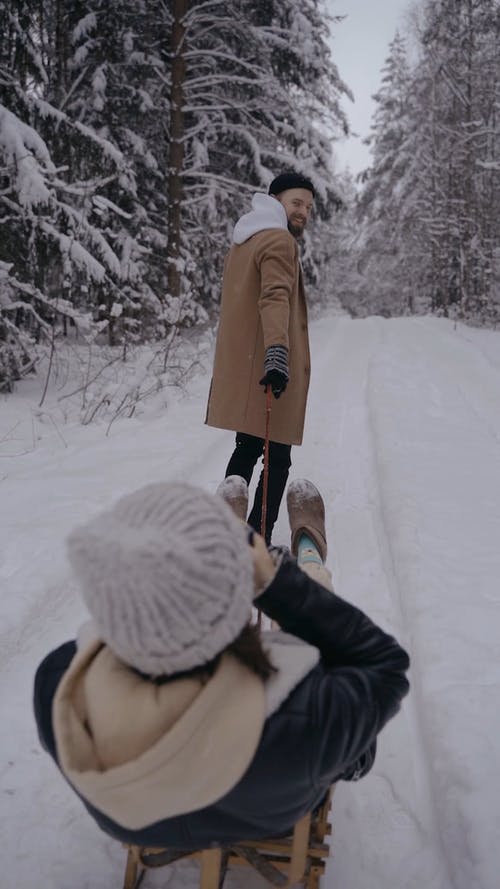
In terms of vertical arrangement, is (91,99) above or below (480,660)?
above

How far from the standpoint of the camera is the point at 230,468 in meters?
3.38

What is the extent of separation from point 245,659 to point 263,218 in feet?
8.02

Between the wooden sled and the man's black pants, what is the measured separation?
1793 millimetres

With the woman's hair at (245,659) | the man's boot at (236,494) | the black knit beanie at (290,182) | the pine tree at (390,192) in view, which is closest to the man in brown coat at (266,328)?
the black knit beanie at (290,182)

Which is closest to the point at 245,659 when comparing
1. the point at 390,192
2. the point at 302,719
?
the point at 302,719

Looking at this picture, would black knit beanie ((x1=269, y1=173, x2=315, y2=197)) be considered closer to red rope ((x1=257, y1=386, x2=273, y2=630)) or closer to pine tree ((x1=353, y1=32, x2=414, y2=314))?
red rope ((x1=257, y1=386, x2=273, y2=630))

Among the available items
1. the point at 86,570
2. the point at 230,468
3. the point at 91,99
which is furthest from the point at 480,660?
the point at 91,99

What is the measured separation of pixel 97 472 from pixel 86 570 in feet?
12.3

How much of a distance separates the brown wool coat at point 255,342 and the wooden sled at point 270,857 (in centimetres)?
196

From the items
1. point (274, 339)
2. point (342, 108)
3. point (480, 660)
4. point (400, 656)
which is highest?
point (342, 108)

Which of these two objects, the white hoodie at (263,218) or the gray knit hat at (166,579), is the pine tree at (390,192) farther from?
the gray knit hat at (166,579)

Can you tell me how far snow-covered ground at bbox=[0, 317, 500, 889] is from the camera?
1.74 m

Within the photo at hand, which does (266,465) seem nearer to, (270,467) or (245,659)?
(270,467)

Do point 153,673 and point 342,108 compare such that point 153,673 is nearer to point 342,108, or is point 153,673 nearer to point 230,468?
point 230,468
